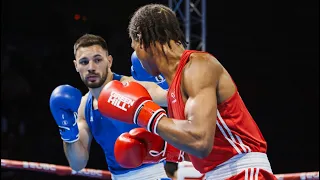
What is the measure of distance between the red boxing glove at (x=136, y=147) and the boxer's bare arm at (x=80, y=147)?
0.79 m

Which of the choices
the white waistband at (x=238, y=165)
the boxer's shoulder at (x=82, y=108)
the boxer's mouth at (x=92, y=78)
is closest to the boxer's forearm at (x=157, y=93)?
the boxer's mouth at (x=92, y=78)

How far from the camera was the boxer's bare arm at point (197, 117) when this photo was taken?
156 centimetres

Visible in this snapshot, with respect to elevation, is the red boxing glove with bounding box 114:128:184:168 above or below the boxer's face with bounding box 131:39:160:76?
below

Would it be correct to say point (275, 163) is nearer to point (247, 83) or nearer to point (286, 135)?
point (286, 135)

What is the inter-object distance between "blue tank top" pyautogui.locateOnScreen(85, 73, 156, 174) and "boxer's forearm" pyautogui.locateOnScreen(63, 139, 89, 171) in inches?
4.8

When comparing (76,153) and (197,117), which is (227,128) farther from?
(76,153)

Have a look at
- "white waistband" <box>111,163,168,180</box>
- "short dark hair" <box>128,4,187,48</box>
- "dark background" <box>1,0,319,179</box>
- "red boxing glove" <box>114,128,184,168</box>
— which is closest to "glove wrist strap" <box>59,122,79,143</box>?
"white waistband" <box>111,163,168,180</box>

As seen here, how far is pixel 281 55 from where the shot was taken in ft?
26.8

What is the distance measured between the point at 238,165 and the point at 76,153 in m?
1.40

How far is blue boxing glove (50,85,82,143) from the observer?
2.74m

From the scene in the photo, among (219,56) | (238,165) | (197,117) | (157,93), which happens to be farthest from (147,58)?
(219,56)

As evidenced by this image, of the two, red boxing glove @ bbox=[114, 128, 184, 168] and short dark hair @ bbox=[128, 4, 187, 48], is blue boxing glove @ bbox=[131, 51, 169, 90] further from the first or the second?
short dark hair @ bbox=[128, 4, 187, 48]

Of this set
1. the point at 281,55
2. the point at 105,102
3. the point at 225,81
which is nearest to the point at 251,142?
the point at 225,81

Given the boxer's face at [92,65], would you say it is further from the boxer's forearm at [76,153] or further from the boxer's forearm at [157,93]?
the boxer's forearm at [76,153]
